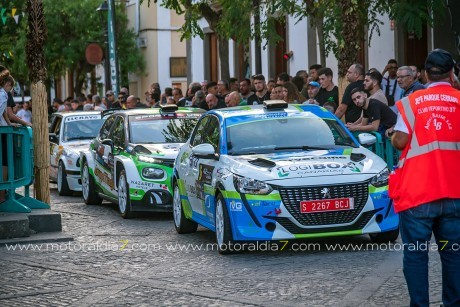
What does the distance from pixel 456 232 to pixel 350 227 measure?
13.1 feet

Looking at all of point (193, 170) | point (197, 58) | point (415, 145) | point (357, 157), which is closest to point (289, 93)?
point (193, 170)

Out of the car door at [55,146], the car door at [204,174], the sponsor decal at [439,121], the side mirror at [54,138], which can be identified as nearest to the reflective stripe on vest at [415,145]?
the sponsor decal at [439,121]

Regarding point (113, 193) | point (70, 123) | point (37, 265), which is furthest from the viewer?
point (70, 123)

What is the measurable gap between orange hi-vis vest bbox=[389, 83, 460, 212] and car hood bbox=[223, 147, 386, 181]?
12.5 ft

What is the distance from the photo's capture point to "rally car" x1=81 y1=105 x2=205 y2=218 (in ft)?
53.8

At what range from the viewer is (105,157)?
18188 mm

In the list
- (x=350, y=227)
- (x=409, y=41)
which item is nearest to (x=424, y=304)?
(x=350, y=227)

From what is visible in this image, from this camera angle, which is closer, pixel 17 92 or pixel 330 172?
pixel 330 172

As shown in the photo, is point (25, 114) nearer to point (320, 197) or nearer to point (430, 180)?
point (320, 197)

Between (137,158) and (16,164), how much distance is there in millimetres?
2158

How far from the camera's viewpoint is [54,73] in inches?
2008

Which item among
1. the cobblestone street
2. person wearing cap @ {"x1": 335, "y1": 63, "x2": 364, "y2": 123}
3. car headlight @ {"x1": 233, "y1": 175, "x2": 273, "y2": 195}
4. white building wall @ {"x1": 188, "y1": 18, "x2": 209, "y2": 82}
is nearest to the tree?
white building wall @ {"x1": 188, "y1": 18, "x2": 209, "y2": 82}

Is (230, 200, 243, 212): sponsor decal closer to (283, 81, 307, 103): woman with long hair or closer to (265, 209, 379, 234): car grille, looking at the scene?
(265, 209, 379, 234): car grille

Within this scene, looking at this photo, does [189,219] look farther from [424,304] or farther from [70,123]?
[70,123]
